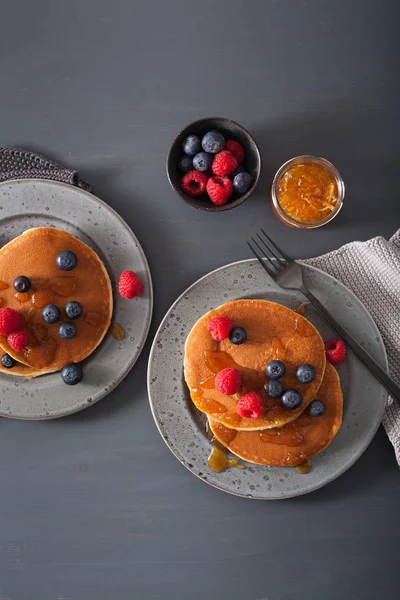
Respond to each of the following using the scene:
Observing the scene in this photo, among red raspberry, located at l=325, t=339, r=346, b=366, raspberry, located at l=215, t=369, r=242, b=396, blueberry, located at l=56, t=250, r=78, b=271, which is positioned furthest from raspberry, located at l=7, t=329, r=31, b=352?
red raspberry, located at l=325, t=339, r=346, b=366

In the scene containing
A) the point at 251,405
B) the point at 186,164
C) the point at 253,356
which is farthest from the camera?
the point at 186,164

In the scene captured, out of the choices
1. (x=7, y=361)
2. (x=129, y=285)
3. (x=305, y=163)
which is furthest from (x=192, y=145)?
(x=7, y=361)

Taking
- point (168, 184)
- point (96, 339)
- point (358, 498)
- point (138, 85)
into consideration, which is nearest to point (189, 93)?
point (138, 85)

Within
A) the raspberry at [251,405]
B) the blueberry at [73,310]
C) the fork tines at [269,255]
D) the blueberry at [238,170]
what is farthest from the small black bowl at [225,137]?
the raspberry at [251,405]

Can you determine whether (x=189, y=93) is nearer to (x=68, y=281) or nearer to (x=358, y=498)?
(x=68, y=281)

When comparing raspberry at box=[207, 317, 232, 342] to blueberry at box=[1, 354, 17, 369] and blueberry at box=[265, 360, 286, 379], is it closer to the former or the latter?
blueberry at box=[265, 360, 286, 379]

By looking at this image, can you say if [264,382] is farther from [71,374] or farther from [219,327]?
[71,374]
